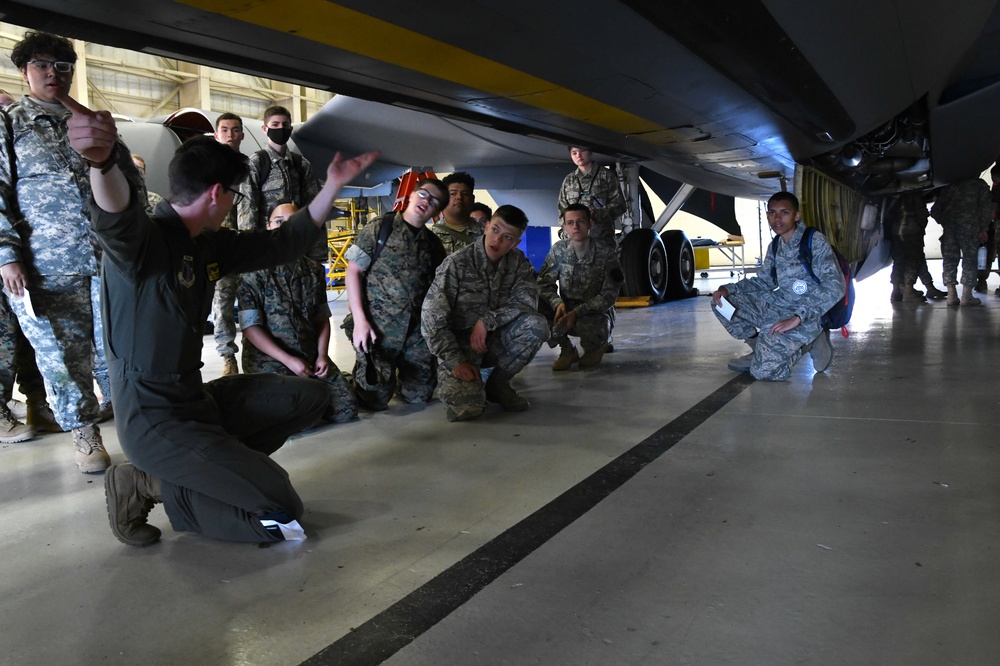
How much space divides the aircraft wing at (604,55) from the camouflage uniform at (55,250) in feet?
3.28

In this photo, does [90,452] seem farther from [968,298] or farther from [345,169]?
[968,298]

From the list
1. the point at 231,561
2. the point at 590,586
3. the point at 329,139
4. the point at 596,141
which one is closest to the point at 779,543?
the point at 590,586

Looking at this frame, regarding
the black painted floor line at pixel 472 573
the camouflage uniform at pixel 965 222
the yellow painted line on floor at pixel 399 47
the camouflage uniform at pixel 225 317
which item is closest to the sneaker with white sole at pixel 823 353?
the black painted floor line at pixel 472 573

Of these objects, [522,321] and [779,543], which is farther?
[522,321]

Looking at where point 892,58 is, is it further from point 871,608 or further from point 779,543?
point 871,608

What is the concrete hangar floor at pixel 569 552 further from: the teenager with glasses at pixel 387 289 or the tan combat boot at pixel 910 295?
the tan combat boot at pixel 910 295

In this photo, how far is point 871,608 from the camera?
4.78 ft

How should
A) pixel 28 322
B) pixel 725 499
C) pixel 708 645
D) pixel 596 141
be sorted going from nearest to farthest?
pixel 708 645 < pixel 725 499 < pixel 28 322 < pixel 596 141

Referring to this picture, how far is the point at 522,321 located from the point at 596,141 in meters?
0.98

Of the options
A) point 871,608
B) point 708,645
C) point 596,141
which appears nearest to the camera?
point 708,645

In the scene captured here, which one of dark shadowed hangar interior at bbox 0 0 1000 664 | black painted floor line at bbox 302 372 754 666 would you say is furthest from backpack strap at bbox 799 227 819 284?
black painted floor line at bbox 302 372 754 666

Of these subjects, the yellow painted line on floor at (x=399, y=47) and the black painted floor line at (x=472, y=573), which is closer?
the black painted floor line at (x=472, y=573)

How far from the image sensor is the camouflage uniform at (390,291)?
11.6ft

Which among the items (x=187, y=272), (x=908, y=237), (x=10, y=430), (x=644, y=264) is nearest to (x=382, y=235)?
(x=187, y=272)
